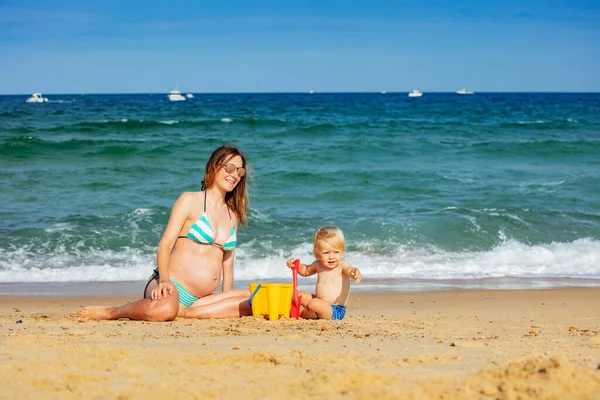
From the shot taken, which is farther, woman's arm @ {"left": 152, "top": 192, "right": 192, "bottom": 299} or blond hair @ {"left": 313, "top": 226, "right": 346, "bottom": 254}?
blond hair @ {"left": 313, "top": 226, "right": 346, "bottom": 254}

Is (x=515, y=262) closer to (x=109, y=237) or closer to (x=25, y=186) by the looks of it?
(x=109, y=237)

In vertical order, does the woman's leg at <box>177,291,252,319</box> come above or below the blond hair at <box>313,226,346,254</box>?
below

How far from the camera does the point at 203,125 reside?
28531 millimetres

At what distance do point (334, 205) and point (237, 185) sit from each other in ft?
25.1

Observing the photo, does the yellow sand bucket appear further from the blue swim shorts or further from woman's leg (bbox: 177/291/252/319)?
the blue swim shorts

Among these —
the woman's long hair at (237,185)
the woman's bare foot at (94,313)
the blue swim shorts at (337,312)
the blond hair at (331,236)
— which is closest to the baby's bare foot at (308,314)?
the blue swim shorts at (337,312)

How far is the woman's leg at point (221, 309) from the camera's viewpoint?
5477mm

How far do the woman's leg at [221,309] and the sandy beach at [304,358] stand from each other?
13cm

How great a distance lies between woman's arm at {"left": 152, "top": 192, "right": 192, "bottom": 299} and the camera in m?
5.21

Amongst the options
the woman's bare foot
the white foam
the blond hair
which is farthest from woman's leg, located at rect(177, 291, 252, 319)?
the white foam

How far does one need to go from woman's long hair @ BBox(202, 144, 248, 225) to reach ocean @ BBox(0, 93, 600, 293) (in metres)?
2.54

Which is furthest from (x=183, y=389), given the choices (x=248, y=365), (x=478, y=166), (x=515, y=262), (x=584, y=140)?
(x=584, y=140)

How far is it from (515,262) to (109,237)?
5741 mm

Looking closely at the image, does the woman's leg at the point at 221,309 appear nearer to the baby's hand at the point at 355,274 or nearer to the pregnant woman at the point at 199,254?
the pregnant woman at the point at 199,254
